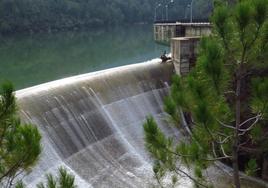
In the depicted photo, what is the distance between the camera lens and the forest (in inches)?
1624

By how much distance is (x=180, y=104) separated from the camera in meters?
4.19

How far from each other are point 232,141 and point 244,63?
1000 mm

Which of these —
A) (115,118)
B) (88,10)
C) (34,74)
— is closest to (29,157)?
(115,118)

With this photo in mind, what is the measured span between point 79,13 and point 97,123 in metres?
45.5

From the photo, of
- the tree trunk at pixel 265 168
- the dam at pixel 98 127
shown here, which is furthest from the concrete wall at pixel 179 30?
the tree trunk at pixel 265 168

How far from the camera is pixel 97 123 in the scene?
983 cm

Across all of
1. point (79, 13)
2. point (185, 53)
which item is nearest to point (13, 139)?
point (185, 53)

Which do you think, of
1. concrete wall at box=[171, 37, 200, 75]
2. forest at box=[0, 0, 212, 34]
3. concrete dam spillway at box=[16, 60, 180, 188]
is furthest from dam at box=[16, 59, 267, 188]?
forest at box=[0, 0, 212, 34]

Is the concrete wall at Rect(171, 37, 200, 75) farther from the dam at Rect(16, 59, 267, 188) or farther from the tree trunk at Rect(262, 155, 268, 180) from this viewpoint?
the tree trunk at Rect(262, 155, 268, 180)

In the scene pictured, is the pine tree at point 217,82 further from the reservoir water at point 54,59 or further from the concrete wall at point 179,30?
the reservoir water at point 54,59

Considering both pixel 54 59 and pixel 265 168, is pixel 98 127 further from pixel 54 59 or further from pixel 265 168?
pixel 54 59

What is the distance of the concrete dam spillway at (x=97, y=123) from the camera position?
8453 millimetres

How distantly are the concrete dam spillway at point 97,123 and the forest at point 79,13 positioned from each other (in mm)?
22877

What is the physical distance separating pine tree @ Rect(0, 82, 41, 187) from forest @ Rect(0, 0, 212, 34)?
102 feet
